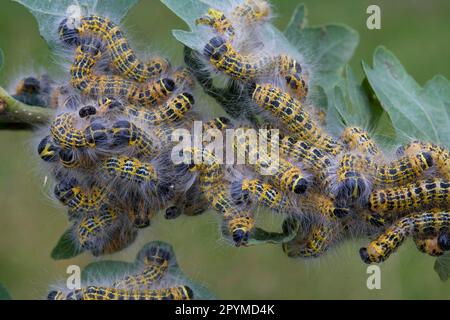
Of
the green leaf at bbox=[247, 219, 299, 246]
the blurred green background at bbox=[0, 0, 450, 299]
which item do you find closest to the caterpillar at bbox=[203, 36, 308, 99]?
the green leaf at bbox=[247, 219, 299, 246]

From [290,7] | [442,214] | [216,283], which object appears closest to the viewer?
[442,214]

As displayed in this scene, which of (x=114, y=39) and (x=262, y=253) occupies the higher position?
(x=262, y=253)

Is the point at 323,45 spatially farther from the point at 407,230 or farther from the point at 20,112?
the point at 20,112

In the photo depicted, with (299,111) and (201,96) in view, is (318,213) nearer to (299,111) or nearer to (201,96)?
(299,111)

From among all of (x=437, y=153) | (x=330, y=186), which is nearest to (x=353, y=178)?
(x=330, y=186)

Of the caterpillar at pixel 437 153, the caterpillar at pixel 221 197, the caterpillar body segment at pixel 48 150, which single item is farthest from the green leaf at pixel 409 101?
the caterpillar body segment at pixel 48 150

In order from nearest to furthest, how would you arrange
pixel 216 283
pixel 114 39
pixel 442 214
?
pixel 442 214 < pixel 114 39 < pixel 216 283

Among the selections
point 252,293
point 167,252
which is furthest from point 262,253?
point 167,252

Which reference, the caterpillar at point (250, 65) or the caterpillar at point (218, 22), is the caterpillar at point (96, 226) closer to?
the caterpillar at point (250, 65)
